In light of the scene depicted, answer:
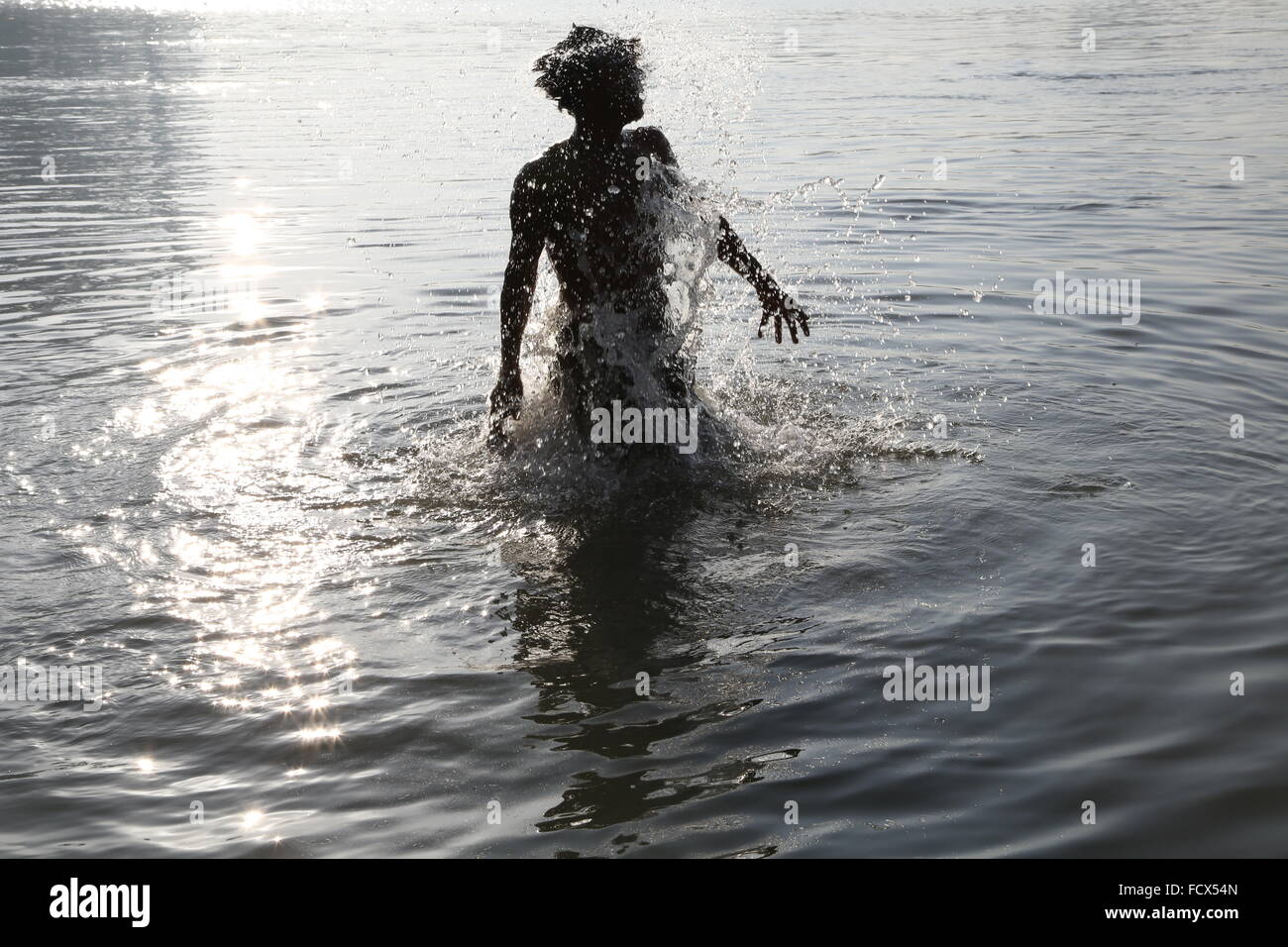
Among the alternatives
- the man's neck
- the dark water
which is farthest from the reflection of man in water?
the dark water

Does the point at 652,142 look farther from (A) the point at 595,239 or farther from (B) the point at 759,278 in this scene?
(B) the point at 759,278

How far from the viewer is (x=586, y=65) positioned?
233 inches

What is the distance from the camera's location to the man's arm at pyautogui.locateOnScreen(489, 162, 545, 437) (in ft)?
20.2

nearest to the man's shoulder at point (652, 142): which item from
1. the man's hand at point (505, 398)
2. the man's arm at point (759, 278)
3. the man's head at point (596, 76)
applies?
the man's arm at point (759, 278)

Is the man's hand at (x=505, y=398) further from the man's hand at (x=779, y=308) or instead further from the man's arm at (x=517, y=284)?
the man's hand at (x=779, y=308)

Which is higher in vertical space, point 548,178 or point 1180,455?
point 548,178

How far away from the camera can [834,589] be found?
512cm

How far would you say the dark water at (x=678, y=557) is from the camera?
12.3ft

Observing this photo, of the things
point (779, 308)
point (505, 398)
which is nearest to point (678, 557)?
point (505, 398)

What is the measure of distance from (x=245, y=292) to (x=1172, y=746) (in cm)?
964

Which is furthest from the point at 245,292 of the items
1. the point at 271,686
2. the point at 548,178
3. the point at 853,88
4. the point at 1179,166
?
the point at 853,88

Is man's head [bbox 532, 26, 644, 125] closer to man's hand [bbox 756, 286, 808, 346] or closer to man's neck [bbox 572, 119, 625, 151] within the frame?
man's neck [bbox 572, 119, 625, 151]

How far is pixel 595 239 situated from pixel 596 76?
2.66 ft
